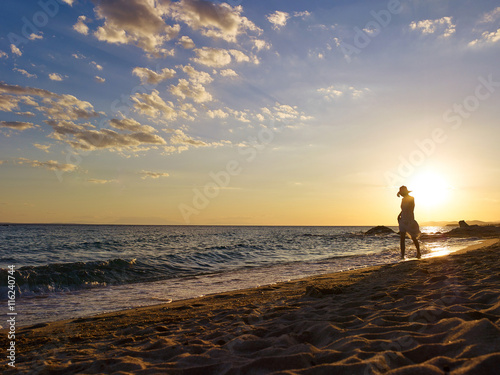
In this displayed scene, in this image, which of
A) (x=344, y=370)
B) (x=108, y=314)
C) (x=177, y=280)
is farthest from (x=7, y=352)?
(x=177, y=280)

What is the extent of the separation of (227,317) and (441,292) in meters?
3.40

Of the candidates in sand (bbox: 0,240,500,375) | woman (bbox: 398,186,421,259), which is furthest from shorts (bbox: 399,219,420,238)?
sand (bbox: 0,240,500,375)

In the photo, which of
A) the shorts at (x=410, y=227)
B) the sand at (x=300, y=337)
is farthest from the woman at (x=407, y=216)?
the sand at (x=300, y=337)

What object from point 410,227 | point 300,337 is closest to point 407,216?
point 410,227

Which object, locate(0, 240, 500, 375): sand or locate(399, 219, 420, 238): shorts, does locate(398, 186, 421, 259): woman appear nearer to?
locate(399, 219, 420, 238): shorts

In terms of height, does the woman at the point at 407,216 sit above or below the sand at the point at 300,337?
above

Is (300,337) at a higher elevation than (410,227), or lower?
lower

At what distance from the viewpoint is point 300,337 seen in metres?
3.39

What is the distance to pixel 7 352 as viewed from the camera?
3992 millimetres

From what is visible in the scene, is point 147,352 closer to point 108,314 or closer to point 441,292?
point 108,314

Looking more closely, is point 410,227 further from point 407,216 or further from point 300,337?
point 300,337

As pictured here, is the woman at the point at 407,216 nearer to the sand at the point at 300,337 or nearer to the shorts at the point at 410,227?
the shorts at the point at 410,227

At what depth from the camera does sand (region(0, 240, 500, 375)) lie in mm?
2521

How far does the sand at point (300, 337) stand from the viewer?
2521 millimetres
